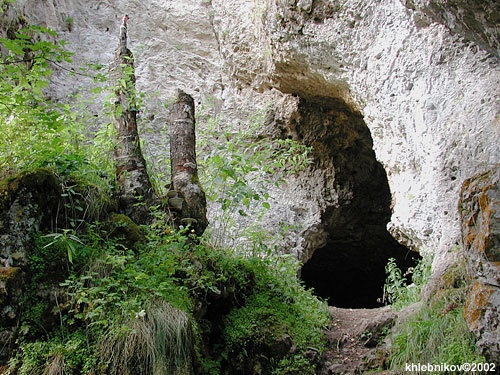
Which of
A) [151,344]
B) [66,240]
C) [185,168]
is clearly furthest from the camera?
[185,168]

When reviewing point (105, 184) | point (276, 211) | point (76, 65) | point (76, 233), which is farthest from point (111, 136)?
point (76, 65)

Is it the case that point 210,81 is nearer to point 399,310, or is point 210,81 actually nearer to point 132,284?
point 399,310

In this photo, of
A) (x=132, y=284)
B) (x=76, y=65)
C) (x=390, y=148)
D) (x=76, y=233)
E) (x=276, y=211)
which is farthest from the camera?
(x=76, y=65)

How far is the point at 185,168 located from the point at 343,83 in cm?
367

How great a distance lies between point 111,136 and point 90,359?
2.41 m

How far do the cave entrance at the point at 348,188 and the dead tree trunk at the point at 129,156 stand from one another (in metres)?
4.65

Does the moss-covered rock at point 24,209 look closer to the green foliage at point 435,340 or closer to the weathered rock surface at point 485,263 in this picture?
the green foliage at point 435,340

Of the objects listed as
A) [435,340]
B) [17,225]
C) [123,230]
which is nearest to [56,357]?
[17,225]

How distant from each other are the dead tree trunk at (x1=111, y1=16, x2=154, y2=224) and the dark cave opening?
6.85 m

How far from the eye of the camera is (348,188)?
10.0 metres

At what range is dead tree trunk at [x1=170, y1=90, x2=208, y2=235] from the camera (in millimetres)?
5160

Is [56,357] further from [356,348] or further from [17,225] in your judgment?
[356,348]

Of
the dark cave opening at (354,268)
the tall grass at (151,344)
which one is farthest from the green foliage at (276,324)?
the dark cave opening at (354,268)

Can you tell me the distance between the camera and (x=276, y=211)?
9281 millimetres
